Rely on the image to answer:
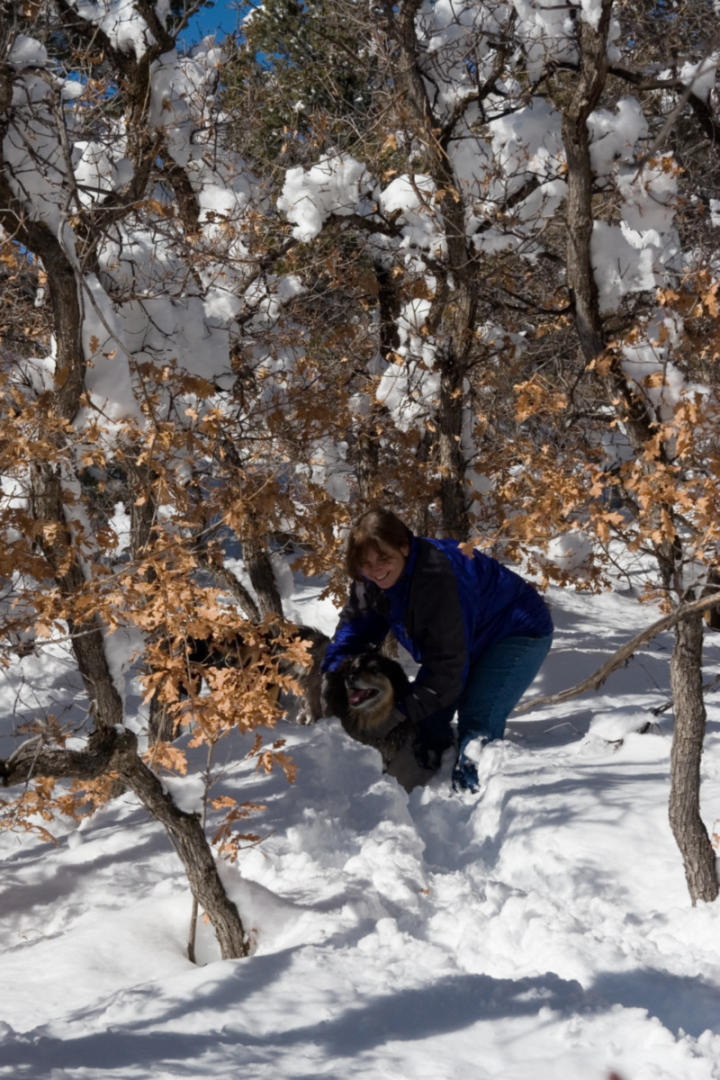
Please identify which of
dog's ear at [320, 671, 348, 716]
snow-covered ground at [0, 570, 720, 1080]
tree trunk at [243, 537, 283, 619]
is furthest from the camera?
tree trunk at [243, 537, 283, 619]

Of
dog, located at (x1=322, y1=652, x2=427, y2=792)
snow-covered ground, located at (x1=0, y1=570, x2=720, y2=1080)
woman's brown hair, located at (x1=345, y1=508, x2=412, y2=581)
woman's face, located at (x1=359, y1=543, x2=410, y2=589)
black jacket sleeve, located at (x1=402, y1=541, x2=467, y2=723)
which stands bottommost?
snow-covered ground, located at (x1=0, y1=570, x2=720, y2=1080)

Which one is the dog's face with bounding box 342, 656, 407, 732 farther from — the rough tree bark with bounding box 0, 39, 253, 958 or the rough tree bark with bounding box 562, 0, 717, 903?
the rough tree bark with bounding box 562, 0, 717, 903

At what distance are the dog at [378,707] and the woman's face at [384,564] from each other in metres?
0.79

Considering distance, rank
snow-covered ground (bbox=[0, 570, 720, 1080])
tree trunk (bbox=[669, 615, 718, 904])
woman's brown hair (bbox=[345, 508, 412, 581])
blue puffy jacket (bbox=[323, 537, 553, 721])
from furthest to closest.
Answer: blue puffy jacket (bbox=[323, 537, 553, 721]) → woman's brown hair (bbox=[345, 508, 412, 581]) → tree trunk (bbox=[669, 615, 718, 904]) → snow-covered ground (bbox=[0, 570, 720, 1080])

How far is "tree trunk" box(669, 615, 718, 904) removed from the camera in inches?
120

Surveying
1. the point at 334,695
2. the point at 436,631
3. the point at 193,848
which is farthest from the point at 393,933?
the point at 334,695

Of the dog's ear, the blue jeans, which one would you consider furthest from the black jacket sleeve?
the dog's ear

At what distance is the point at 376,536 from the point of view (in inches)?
161

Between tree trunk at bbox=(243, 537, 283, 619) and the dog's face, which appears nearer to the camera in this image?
the dog's face

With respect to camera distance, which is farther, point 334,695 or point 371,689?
point 334,695

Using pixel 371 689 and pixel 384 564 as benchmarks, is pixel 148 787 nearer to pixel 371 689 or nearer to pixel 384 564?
pixel 384 564

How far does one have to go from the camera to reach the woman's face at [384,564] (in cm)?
413

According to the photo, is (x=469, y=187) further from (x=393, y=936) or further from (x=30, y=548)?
(x=393, y=936)

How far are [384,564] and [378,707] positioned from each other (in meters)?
1.09
